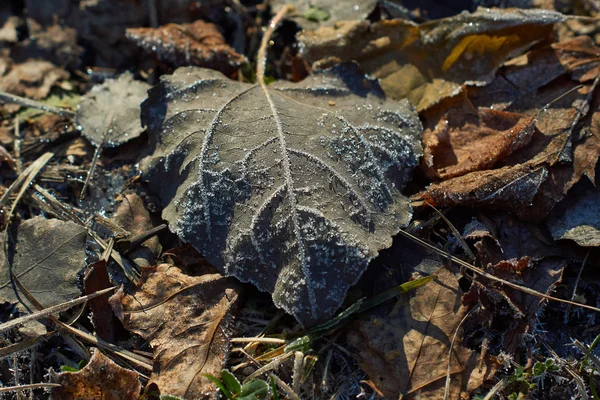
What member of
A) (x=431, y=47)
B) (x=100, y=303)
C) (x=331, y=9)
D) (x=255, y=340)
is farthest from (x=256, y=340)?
(x=331, y=9)

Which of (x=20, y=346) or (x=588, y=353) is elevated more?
(x=20, y=346)

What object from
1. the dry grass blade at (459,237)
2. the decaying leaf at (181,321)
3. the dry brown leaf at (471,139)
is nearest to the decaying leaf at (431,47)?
the dry brown leaf at (471,139)

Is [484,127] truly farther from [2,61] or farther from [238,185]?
[2,61]

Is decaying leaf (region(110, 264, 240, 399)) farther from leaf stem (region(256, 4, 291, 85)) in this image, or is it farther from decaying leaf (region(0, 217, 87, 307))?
leaf stem (region(256, 4, 291, 85))

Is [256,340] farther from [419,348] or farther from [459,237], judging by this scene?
[459,237]

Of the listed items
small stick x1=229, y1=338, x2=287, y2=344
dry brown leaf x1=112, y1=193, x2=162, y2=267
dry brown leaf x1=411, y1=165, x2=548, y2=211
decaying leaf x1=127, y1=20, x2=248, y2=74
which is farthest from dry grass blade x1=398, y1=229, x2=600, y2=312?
decaying leaf x1=127, y1=20, x2=248, y2=74

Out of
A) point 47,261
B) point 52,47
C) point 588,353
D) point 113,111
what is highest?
point 52,47

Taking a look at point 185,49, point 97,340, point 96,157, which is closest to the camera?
point 97,340
